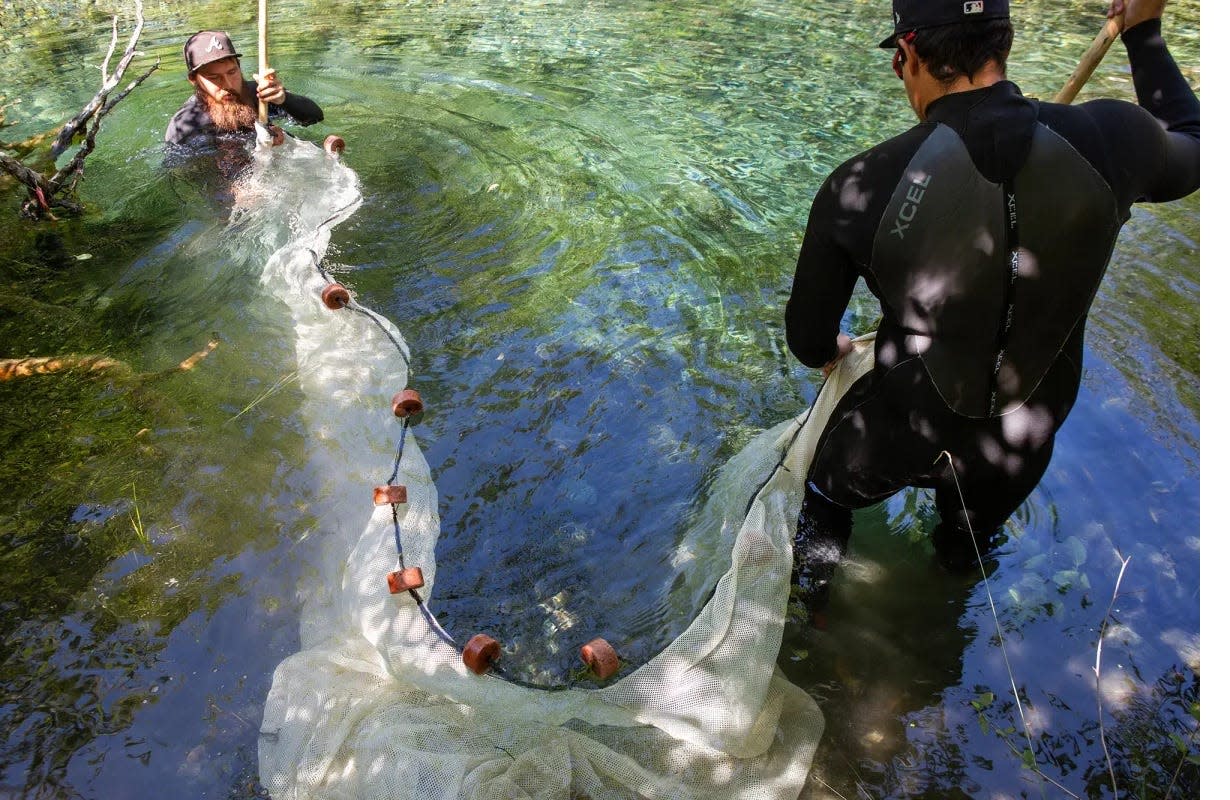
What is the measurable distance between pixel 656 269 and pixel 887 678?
10.5 feet

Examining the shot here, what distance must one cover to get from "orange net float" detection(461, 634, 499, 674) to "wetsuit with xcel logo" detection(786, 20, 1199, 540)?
1.32m

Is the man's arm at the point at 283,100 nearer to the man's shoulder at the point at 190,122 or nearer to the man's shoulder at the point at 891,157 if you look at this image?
the man's shoulder at the point at 190,122

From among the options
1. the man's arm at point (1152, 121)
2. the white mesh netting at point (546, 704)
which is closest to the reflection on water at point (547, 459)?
the white mesh netting at point (546, 704)

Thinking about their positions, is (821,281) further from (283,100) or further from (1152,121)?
(283,100)

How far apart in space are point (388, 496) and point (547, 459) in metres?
1.16

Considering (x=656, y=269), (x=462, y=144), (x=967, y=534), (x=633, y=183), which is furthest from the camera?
(x=462, y=144)

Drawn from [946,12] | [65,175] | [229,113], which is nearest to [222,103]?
[229,113]

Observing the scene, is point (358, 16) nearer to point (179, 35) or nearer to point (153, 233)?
point (179, 35)

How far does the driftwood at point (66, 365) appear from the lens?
456cm

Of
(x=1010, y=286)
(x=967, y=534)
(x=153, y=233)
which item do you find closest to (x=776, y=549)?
(x=967, y=534)

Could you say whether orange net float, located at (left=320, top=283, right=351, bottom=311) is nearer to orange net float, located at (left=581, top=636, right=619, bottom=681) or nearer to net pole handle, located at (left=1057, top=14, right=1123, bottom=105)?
orange net float, located at (left=581, top=636, right=619, bottom=681)

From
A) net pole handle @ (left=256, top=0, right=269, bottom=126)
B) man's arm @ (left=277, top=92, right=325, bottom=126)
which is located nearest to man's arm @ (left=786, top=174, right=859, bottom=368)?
net pole handle @ (left=256, top=0, right=269, bottom=126)

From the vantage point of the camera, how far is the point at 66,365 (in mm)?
4625

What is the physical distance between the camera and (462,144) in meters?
7.39
